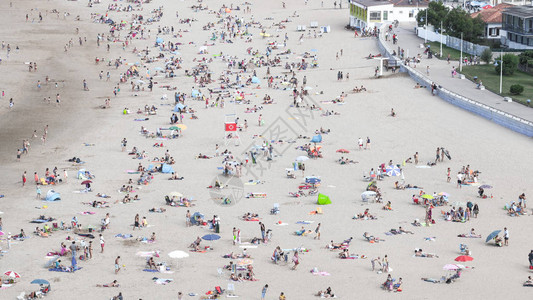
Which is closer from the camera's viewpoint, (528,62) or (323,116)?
(323,116)

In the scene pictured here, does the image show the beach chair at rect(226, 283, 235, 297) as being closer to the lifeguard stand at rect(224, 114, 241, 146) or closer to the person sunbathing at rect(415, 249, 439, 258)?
the person sunbathing at rect(415, 249, 439, 258)

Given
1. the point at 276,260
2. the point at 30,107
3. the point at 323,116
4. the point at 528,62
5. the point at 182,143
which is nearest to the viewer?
the point at 276,260

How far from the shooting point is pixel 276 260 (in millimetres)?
31766

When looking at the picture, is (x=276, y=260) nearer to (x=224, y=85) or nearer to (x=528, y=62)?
(x=224, y=85)

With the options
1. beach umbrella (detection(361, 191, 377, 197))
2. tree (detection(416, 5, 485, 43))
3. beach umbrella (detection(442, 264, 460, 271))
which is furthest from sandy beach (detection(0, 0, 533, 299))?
tree (detection(416, 5, 485, 43))

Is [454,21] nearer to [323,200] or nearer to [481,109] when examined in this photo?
[481,109]

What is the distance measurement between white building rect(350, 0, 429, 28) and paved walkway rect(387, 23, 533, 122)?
5216 mm

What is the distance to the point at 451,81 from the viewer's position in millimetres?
59969

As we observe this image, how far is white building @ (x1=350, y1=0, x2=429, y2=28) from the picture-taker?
82.2 m

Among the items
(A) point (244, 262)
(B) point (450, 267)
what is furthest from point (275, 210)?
(B) point (450, 267)

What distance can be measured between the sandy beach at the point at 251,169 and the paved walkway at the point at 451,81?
2125mm

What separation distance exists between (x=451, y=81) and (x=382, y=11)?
24.2 meters

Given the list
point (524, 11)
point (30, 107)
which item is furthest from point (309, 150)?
point (524, 11)

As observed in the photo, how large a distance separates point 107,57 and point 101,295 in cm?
4780
